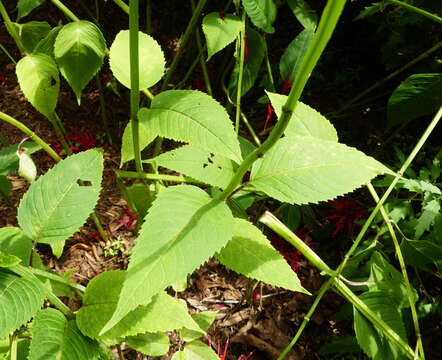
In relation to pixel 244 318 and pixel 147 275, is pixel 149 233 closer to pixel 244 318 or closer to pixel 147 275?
pixel 147 275

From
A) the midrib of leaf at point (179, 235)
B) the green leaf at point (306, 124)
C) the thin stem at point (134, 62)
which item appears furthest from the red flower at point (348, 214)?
the midrib of leaf at point (179, 235)

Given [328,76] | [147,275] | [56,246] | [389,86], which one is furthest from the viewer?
[328,76]

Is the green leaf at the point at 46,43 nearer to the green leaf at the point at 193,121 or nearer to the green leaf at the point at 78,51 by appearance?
the green leaf at the point at 78,51

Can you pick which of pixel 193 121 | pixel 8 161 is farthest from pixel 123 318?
pixel 8 161

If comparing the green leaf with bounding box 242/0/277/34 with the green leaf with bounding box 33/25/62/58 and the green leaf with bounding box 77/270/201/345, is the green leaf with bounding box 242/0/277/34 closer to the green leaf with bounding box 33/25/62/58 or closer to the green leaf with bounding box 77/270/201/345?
the green leaf with bounding box 33/25/62/58

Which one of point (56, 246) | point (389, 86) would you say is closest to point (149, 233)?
point (56, 246)
